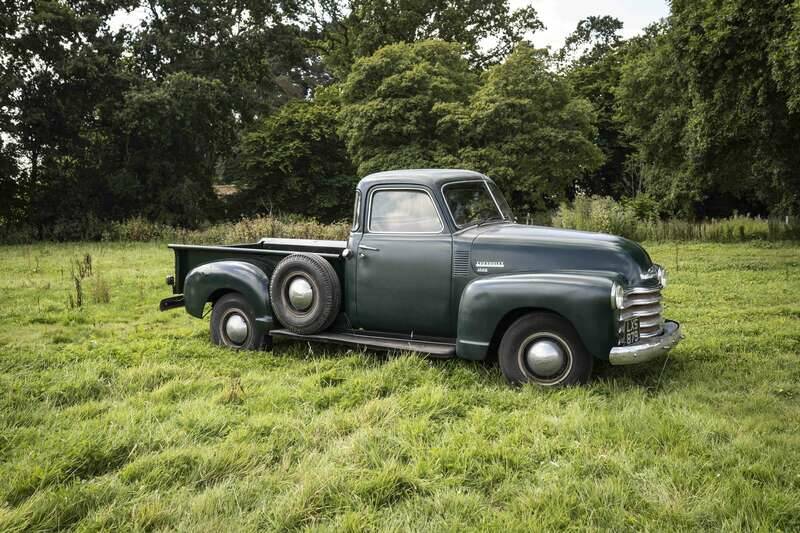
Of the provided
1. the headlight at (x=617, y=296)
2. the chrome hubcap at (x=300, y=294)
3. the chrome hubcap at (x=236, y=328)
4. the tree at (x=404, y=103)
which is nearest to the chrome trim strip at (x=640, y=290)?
the headlight at (x=617, y=296)

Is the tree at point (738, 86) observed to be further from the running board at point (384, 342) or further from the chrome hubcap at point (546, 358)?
the running board at point (384, 342)

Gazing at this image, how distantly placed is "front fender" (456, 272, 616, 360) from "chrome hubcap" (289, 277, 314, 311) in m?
1.58

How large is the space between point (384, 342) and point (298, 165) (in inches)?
1162

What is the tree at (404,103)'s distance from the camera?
90.4 ft

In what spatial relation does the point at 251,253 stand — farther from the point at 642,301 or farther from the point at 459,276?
the point at 642,301

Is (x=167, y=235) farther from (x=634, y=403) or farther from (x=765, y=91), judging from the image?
(x=634, y=403)

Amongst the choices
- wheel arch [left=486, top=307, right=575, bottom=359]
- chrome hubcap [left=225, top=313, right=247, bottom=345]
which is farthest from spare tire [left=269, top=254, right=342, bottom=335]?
wheel arch [left=486, top=307, right=575, bottom=359]

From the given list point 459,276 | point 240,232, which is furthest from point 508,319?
point 240,232

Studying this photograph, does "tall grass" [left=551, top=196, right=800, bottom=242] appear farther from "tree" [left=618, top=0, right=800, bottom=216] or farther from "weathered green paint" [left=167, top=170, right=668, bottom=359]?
"weathered green paint" [left=167, top=170, right=668, bottom=359]

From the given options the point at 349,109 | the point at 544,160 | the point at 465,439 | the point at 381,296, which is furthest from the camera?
the point at 349,109

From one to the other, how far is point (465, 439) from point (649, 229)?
18.3m

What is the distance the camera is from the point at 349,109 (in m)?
29.4

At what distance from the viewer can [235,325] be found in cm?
693

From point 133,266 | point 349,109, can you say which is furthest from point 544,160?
point 133,266
